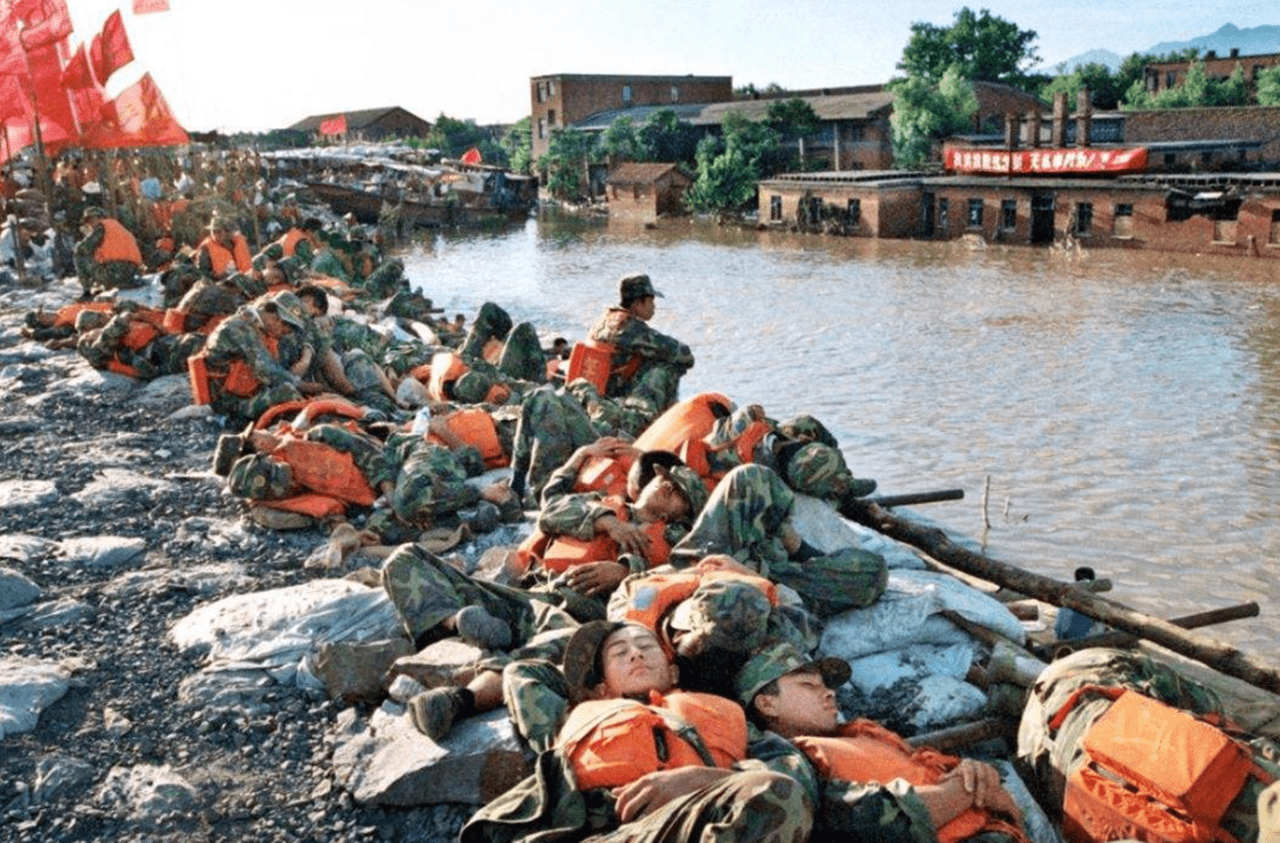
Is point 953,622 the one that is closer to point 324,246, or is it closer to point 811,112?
point 324,246

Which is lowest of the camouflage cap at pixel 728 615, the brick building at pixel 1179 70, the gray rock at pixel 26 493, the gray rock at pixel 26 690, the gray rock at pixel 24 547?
the gray rock at pixel 26 690

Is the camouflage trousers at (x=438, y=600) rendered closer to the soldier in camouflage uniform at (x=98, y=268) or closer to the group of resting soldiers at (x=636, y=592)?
the group of resting soldiers at (x=636, y=592)

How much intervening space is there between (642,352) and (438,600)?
358cm

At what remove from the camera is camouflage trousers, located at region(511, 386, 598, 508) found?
21.8ft

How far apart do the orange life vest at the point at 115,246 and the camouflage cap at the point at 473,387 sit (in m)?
7.88

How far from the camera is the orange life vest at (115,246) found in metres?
14.5

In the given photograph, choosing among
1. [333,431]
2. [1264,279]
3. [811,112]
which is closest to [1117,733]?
[333,431]

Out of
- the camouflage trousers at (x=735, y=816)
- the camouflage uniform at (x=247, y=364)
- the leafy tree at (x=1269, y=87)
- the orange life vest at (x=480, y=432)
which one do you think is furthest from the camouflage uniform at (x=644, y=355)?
the leafy tree at (x=1269, y=87)

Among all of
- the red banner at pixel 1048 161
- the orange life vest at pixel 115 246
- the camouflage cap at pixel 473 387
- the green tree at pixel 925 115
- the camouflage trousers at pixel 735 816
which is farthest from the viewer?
the green tree at pixel 925 115

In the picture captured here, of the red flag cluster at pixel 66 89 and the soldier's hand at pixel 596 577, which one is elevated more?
the red flag cluster at pixel 66 89

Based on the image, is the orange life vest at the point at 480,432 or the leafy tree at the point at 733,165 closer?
the orange life vest at the point at 480,432

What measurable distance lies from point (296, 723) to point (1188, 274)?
23168 millimetres

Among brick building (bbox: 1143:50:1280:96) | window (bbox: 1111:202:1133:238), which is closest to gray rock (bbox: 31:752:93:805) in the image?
window (bbox: 1111:202:1133:238)

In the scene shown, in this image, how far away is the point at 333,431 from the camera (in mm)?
6625
